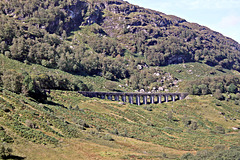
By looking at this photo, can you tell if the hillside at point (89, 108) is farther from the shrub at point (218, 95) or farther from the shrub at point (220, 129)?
the shrub at point (220, 129)

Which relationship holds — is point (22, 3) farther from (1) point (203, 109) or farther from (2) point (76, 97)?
(1) point (203, 109)

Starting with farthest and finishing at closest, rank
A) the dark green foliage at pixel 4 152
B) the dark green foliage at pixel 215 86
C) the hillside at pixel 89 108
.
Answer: the dark green foliage at pixel 215 86
the hillside at pixel 89 108
the dark green foliage at pixel 4 152

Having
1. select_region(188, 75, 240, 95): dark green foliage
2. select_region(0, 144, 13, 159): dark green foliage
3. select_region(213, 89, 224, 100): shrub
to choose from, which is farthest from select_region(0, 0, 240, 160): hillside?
select_region(188, 75, 240, 95): dark green foliage

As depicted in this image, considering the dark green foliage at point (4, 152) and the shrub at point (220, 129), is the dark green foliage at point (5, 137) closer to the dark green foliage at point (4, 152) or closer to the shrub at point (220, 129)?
the dark green foliage at point (4, 152)

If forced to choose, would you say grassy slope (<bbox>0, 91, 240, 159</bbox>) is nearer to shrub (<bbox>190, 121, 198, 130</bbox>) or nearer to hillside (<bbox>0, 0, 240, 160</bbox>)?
hillside (<bbox>0, 0, 240, 160</bbox>)

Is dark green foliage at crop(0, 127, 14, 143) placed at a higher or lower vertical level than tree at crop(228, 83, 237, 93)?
higher

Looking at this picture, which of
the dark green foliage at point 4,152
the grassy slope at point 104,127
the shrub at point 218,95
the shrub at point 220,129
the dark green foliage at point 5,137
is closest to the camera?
the dark green foliage at point 4,152

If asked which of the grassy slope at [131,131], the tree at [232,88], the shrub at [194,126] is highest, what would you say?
the tree at [232,88]

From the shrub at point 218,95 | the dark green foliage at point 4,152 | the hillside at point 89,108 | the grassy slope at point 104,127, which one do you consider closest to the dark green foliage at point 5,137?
the hillside at point 89,108

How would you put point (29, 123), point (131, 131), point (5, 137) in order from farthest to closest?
point (131, 131), point (29, 123), point (5, 137)

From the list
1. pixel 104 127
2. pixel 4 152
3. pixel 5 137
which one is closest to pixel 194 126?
pixel 104 127

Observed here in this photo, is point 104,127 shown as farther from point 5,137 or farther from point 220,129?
point 220,129

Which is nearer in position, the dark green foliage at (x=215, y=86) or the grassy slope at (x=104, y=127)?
the grassy slope at (x=104, y=127)

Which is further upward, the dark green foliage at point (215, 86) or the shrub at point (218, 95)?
the dark green foliage at point (215, 86)
